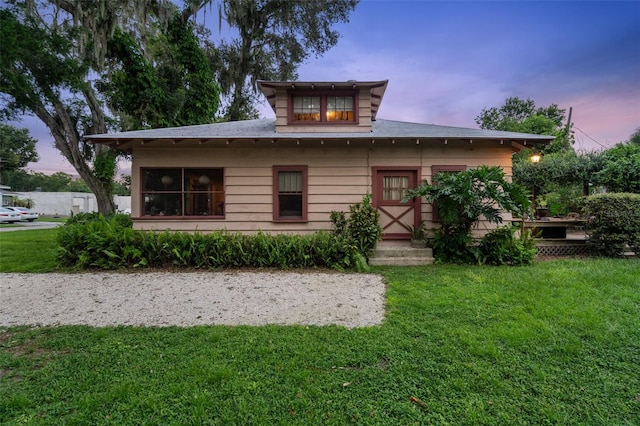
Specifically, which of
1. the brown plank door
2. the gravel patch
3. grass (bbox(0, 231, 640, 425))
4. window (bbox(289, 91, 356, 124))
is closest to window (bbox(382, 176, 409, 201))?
the brown plank door

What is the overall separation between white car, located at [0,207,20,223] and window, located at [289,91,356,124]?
23096mm

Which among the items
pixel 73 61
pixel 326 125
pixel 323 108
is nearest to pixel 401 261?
pixel 326 125

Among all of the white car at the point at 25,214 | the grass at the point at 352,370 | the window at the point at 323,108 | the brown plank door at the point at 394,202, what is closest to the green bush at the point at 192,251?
the brown plank door at the point at 394,202

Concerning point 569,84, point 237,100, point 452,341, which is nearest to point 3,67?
point 237,100

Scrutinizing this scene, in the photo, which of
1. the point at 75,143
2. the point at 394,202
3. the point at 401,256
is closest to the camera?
the point at 401,256

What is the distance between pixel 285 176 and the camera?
303 inches

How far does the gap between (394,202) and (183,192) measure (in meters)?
5.65

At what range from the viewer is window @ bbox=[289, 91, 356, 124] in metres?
7.95

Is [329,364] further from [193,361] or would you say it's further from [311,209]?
[311,209]

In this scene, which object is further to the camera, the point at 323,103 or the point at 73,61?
the point at 73,61

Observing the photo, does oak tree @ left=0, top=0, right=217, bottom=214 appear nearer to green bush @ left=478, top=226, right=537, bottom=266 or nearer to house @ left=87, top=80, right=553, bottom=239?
house @ left=87, top=80, right=553, bottom=239

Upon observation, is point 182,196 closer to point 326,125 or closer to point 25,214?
point 326,125

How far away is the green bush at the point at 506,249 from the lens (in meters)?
6.36

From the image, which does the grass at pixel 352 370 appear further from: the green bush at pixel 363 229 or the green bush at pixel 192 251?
the green bush at pixel 363 229
